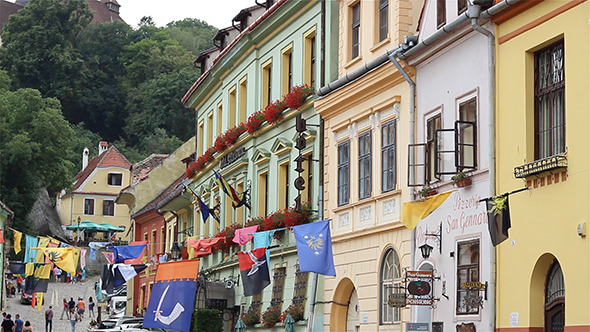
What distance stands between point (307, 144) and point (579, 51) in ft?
43.5

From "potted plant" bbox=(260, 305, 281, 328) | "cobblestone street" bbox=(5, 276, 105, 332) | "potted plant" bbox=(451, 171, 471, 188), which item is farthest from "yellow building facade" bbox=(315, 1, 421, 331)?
"cobblestone street" bbox=(5, 276, 105, 332)

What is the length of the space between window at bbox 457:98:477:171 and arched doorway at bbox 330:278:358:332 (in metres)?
6.58

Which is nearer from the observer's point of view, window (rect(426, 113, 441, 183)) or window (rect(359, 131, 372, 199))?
window (rect(426, 113, 441, 183))

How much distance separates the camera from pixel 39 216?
9875 centimetres

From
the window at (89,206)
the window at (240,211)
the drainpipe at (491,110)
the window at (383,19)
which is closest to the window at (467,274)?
the drainpipe at (491,110)

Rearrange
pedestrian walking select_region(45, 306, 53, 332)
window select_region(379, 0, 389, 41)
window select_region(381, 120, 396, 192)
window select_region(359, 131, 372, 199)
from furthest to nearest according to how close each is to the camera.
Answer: pedestrian walking select_region(45, 306, 53, 332) < window select_region(359, 131, 372, 199) < window select_region(379, 0, 389, 41) < window select_region(381, 120, 396, 192)

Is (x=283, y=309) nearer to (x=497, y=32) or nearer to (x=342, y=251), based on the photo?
(x=342, y=251)

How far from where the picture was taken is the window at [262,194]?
33.3m

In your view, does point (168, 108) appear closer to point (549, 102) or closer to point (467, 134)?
point (467, 134)

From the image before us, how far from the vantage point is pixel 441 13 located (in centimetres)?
2128

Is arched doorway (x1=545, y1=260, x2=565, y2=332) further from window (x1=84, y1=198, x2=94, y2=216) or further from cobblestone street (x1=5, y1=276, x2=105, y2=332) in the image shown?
window (x1=84, y1=198, x2=94, y2=216)

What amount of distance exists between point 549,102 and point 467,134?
8.75 feet

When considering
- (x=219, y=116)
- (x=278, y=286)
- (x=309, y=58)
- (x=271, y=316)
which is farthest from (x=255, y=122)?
(x=219, y=116)

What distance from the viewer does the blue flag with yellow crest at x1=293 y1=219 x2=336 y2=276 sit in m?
24.0
